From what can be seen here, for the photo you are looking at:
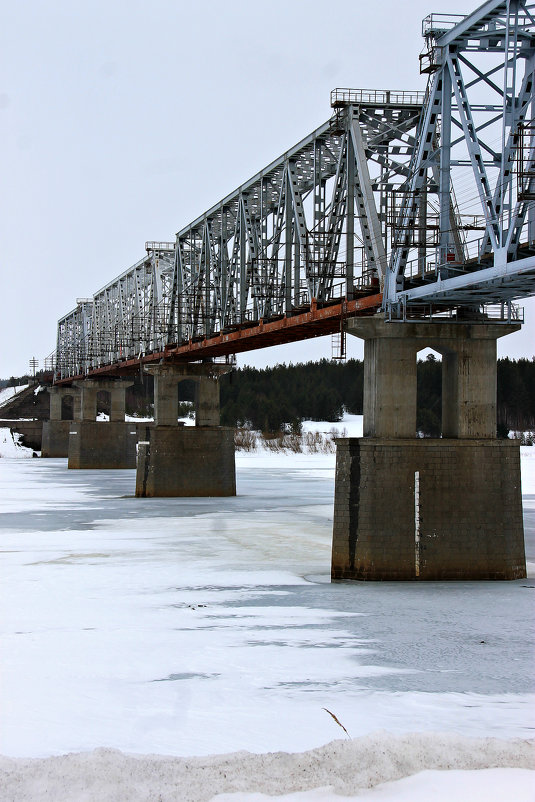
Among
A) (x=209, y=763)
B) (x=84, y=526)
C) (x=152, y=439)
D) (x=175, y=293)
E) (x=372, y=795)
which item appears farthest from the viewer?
(x=175, y=293)

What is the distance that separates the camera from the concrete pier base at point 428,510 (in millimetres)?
27500

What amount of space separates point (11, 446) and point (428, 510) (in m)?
105

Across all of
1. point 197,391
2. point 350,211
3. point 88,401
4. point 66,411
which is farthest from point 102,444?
point 350,211

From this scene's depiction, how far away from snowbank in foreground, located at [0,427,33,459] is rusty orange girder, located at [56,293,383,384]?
5486 cm

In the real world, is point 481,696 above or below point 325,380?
below

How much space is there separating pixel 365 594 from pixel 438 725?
35.0 feet

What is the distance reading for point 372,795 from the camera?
12586 millimetres

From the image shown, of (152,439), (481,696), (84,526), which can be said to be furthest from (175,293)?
(481,696)

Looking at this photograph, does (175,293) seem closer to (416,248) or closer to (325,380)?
(416,248)

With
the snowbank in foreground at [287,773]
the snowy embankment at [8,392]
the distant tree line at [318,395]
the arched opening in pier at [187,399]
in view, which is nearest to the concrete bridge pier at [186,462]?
the snowbank in foreground at [287,773]

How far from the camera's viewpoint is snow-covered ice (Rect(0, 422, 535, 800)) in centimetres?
1487

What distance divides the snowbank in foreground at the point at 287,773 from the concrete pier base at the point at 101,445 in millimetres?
81985

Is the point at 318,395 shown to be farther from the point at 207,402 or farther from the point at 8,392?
the point at 207,402

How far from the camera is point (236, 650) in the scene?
65.5ft
